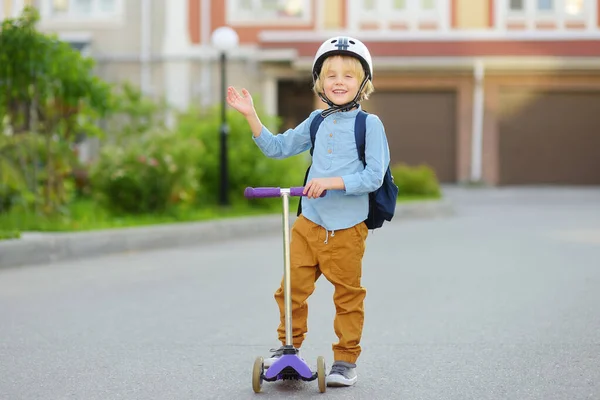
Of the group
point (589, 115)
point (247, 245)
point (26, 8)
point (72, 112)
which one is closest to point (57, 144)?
point (72, 112)

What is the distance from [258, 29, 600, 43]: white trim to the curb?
11361 millimetres

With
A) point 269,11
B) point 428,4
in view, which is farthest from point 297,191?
point 428,4

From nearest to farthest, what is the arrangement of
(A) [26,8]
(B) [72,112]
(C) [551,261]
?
(C) [551,261], (A) [26,8], (B) [72,112]

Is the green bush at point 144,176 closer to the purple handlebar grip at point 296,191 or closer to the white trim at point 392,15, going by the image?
the purple handlebar grip at point 296,191

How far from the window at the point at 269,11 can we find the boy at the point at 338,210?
21148 mm

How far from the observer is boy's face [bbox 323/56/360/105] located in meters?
4.81

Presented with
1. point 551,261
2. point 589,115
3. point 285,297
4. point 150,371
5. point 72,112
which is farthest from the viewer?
point 589,115

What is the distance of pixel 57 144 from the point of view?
12016mm

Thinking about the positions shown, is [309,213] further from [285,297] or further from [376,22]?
[376,22]

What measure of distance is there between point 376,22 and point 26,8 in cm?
1550

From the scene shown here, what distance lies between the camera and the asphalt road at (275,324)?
16.3 ft

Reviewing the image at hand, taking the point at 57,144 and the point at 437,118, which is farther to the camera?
the point at 437,118

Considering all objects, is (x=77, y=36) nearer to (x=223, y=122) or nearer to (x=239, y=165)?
(x=239, y=165)

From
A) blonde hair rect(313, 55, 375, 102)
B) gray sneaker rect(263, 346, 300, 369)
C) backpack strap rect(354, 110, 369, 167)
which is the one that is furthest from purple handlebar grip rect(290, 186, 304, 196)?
gray sneaker rect(263, 346, 300, 369)
